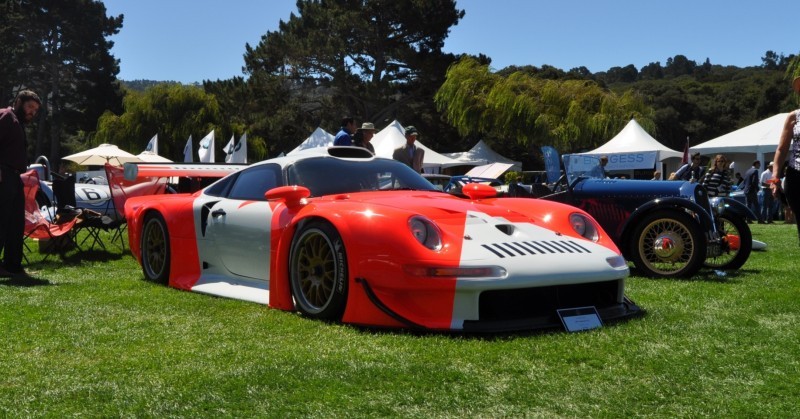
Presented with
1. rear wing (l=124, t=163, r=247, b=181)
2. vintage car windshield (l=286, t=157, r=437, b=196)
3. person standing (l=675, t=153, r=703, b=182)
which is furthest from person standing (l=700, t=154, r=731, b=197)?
vintage car windshield (l=286, t=157, r=437, b=196)

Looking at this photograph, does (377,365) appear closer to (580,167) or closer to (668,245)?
(668,245)

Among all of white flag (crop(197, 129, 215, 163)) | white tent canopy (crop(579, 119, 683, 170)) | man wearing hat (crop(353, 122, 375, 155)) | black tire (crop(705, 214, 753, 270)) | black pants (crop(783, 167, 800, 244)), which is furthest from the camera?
white tent canopy (crop(579, 119, 683, 170))

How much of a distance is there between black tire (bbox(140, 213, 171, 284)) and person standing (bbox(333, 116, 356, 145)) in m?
2.84

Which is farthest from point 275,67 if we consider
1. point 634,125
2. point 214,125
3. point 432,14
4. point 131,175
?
point 131,175

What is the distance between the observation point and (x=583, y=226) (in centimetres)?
519

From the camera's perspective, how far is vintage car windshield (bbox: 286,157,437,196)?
5.58 m

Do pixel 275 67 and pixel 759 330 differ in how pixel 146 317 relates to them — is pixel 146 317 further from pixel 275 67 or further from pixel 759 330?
pixel 275 67

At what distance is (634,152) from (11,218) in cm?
2220

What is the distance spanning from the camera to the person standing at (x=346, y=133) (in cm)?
926

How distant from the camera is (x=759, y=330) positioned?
4418mm

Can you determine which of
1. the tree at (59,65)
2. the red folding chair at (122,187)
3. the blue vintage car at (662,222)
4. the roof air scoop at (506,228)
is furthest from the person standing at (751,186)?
the tree at (59,65)

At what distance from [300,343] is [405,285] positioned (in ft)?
2.09

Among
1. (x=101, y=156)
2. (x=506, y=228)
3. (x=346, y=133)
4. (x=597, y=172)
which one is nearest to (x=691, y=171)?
(x=597, y=172)

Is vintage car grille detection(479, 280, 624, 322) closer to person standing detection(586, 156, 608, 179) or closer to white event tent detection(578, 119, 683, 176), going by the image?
person standing detection(586, 156, 608, 179)
